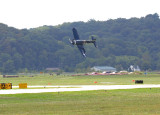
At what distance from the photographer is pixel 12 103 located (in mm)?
60719

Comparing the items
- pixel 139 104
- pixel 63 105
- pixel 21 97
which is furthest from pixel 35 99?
pixel 139 104

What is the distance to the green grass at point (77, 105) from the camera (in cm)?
5184

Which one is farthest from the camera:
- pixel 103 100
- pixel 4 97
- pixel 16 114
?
pixel 4 97

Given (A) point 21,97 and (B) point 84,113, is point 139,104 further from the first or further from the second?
(A) point 21,97

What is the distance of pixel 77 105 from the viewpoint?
190ft

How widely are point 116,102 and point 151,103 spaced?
4.30 meters

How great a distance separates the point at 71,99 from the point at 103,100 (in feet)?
15.0

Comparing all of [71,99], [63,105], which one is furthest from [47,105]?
[71,99]

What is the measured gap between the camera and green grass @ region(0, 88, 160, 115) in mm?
51844

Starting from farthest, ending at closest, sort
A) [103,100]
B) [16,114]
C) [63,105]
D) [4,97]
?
1. [4,97]
2. [103,100]
3. [63,105]
4. [16,114]

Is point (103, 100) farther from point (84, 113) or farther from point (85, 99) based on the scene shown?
point (84, 113)

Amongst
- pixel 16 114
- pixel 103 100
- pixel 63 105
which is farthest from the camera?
pixel 103 100

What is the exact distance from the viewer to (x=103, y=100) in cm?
6356

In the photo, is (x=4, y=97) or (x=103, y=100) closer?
(x=103, y=100)
